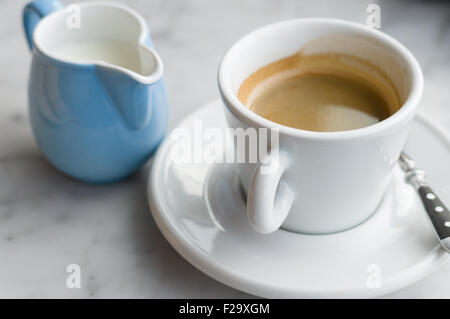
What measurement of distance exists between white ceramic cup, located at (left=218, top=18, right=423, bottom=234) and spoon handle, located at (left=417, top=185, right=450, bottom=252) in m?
0.05

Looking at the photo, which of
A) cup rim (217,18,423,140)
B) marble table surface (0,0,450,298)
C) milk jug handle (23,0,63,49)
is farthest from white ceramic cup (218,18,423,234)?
milk jug handle (23,0,63,49)

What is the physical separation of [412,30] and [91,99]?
0.65 m

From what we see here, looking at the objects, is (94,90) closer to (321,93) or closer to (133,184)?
(133,184)

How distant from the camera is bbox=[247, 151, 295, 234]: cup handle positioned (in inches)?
25.8

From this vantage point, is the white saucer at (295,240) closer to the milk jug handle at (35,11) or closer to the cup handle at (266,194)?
the cup handle at (266,194)

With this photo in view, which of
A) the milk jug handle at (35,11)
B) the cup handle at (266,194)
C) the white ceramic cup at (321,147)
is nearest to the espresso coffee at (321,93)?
the white ceramic cup at (321,147)

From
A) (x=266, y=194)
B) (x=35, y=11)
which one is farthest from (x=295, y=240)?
(x=35, y=11)

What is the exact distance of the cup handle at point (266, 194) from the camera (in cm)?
65

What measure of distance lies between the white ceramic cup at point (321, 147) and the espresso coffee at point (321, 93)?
0.02 metres

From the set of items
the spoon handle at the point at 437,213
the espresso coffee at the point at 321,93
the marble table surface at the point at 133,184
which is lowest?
the marble table surface at the point at 133,184

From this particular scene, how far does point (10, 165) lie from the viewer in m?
0.93

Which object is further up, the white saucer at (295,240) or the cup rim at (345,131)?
the cup rim at (345,131)

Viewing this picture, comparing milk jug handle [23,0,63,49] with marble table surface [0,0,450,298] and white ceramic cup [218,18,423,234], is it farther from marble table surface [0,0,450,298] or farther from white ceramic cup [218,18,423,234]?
white ceramic cup [218,18,423,234]
